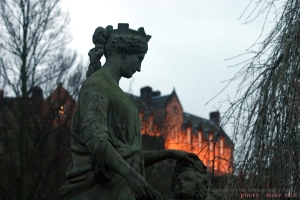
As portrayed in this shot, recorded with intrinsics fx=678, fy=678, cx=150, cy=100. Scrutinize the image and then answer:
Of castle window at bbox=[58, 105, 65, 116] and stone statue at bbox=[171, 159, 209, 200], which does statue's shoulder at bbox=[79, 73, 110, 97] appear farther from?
castle window at bbox=[58, 105, 65, 116]

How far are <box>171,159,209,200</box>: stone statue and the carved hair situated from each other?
0.88 meters

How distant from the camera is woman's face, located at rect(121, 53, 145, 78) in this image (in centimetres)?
480

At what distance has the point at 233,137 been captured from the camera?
8758 mm

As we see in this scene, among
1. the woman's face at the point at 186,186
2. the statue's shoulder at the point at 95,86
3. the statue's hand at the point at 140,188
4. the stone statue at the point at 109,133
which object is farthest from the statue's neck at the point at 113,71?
the statue's hand at the point at 140,188

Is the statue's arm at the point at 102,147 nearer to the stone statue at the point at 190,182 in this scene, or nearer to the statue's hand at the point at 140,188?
the statue's hand at the point at 140,188

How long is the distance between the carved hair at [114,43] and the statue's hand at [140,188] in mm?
1128

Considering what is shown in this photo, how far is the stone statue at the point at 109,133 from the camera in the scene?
13.6 feet

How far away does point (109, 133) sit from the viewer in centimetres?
447

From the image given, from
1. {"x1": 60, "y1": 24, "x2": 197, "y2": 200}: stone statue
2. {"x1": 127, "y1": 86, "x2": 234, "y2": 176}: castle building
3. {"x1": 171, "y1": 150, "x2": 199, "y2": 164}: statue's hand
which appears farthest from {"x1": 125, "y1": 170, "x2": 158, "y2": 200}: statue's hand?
{"x1": 127, "y1": 86, "x2": 234, "y2": 176}: castle building

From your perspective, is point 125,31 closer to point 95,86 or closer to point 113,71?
point 113,71

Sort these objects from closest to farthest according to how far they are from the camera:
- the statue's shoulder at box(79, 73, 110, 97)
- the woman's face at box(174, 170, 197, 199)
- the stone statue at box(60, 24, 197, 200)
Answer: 1. the stone statue at box(60, 24, 197, 200)
2. the statue's shoulder at box(79, 73, 110, 97)
3. the woman's face at box(174, 170, 197, 199)

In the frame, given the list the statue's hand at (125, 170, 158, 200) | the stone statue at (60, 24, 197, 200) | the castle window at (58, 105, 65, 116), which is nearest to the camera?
the statue's hand at (125, 170, 158, 200)

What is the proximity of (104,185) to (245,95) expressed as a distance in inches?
191

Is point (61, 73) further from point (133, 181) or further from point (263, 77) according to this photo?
point (133, 181)
